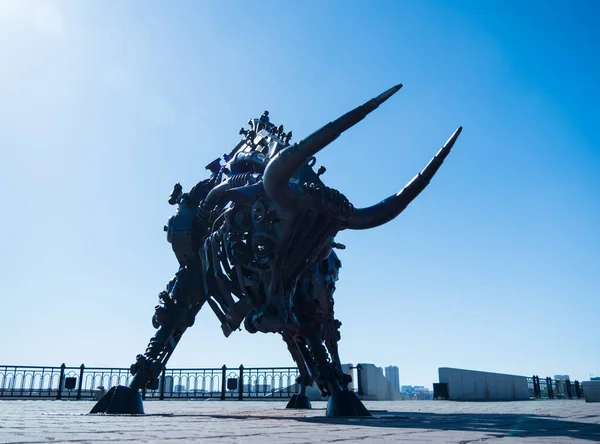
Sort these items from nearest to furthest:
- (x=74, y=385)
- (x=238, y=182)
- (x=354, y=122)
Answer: (x=354, y=122) → (x=238, y=182) → (x=74, y=385)

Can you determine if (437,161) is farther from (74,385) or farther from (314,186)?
(74,385)

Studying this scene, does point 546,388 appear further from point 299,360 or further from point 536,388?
point 299,360

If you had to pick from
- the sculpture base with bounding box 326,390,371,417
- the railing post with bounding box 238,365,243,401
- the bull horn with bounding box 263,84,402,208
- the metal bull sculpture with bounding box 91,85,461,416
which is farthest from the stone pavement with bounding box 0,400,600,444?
the railing post with bounding box 238,365,243,401

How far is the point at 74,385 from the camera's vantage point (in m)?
19.6

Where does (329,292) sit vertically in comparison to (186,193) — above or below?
below

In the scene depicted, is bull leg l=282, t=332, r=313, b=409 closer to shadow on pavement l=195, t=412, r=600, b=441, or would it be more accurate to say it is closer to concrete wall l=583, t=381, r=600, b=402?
shadow on pavement l=195, t=412, r=600, b=441

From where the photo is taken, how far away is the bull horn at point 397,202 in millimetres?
7273

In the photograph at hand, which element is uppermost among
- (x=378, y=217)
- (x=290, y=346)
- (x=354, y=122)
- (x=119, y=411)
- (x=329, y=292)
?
(x=354, y=122)

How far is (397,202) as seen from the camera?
742 centimetres

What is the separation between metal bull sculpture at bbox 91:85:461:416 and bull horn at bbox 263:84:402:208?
0.5 inches

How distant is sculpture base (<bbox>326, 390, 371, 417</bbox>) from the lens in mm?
7004

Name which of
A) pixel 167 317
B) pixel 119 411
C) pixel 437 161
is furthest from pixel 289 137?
pixel 119 411

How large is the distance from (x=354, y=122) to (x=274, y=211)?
201 cm

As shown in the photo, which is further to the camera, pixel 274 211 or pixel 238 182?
pixel 238 182
